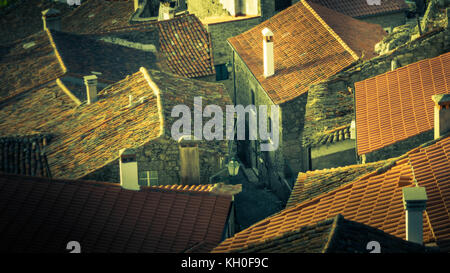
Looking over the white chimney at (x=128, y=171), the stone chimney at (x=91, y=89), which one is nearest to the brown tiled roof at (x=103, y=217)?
the white chimney at (x=128, y=171)

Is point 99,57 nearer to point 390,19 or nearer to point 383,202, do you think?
point 390,19

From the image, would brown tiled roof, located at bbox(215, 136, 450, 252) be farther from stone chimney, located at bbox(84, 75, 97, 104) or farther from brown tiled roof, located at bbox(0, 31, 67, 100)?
brown tiled roof, located at bbox(0, 31, 67, 100)

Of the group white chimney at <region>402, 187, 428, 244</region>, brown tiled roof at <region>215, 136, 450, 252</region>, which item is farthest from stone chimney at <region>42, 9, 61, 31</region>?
white chimney at <region>402, 187, 428, 244</region>

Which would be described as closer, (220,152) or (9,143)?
(220,152)

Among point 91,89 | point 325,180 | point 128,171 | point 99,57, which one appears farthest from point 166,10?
point 325,180

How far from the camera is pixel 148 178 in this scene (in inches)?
878

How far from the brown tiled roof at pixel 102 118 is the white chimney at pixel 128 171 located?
157 cm

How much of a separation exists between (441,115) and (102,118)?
1038 centimetres

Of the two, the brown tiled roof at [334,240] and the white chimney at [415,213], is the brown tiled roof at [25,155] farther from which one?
the white chimney at [415,213]

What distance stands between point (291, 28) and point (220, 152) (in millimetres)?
10107

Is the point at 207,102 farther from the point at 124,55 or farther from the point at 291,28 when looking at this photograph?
the point at 124,55

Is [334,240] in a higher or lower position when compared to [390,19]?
lower

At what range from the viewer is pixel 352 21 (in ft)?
108
